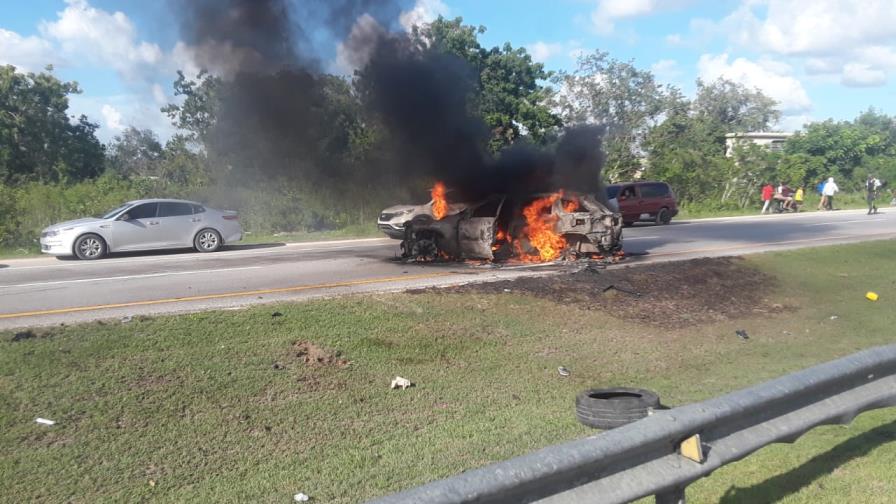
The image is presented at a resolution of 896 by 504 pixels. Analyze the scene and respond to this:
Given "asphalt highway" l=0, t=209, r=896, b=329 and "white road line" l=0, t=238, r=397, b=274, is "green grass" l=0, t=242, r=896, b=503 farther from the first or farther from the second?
"white road line" l=0, t=238, r=397, b=274

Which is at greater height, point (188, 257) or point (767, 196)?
point (767, 196)

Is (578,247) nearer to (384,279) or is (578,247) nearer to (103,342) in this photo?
(384,279)

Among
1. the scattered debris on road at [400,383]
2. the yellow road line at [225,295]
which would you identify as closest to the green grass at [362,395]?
the scattered debris on road at [400,383]

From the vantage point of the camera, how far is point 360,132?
1780cm

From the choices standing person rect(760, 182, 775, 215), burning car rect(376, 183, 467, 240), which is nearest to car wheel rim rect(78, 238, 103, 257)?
burning car rect(376, 183, 467, 240)

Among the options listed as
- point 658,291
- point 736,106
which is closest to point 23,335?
point 658,291

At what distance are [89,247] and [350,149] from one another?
6499mm

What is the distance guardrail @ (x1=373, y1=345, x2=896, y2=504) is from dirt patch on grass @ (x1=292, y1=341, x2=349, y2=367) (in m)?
3.84

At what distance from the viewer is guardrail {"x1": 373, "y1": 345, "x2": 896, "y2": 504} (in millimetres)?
2471

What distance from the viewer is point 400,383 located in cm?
622

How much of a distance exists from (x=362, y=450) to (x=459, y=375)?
5.68 feet

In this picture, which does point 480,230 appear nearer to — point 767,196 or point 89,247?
point 89,247

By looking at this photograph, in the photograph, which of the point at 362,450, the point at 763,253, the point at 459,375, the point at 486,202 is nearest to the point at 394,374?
the point at 459,375

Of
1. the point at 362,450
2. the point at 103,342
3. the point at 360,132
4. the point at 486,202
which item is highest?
the point at 360,132
